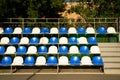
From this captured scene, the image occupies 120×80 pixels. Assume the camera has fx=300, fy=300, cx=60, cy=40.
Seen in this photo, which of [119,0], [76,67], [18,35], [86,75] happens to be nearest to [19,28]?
[18,35]

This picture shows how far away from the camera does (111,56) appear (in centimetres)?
1419

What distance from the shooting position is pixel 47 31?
51.5 feet

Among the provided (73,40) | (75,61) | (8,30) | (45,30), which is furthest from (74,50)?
(8,30)

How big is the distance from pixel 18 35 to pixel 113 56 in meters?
5.37

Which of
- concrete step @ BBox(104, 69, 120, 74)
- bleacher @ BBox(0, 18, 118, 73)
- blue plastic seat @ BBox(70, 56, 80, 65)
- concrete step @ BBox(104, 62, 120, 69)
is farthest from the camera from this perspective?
bleacher @ BBox(0, 18, 118, 73)

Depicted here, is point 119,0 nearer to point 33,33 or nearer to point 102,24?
point 102,24

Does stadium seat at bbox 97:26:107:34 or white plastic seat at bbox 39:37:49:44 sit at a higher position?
stadium seat at bbox 97:26:107:34

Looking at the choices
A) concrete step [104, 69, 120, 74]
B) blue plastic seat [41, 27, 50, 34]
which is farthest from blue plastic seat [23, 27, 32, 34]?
concrete step [104, 69, 120, 74]

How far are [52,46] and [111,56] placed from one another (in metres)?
2.86

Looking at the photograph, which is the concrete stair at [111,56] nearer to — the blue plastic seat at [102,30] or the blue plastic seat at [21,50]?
the blue plastic seat at [102,30]

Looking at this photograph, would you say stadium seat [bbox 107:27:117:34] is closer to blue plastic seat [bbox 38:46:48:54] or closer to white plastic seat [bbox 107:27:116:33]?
white plastic seat [bbox 107:27:116:33]

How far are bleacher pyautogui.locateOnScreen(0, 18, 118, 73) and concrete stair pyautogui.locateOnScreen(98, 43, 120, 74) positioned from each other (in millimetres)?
280

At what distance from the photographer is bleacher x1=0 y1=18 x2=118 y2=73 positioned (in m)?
Answer: 13.9

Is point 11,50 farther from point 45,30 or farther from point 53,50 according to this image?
point 45,30
